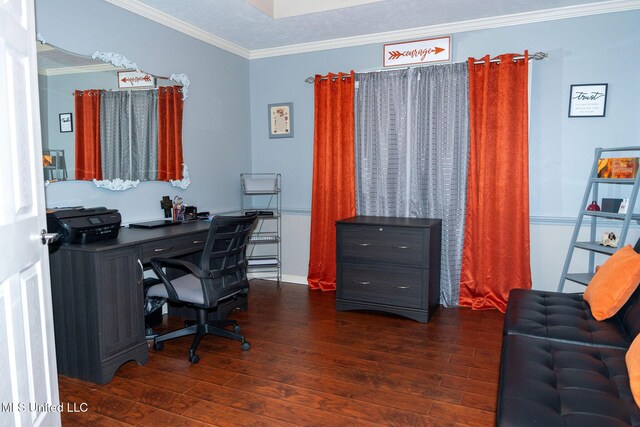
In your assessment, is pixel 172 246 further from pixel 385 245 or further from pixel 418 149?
pixel 418 149

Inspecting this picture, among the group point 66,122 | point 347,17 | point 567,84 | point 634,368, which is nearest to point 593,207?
point 567,84

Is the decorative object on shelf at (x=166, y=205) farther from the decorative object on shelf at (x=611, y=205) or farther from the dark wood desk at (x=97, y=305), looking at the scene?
the decorative object on shelf at (x=611, y=205)

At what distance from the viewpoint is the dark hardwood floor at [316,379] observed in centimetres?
214

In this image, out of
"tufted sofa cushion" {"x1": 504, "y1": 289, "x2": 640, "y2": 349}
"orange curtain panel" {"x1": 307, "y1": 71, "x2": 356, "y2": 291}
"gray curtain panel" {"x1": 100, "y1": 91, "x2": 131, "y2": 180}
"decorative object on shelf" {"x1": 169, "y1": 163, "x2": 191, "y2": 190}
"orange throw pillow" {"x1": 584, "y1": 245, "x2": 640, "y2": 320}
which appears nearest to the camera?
"tufted sofa cushion" {"x1": 504, "y1": 289, "x2": 640, "y2": 349}

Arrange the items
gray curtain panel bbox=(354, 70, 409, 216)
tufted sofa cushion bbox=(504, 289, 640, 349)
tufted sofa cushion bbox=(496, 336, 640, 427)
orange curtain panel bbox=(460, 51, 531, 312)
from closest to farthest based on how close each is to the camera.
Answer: tufted sofa cushion bbox=(496, 336, 640, 427) → tufted sofa cushion bbox=(504, 289, 640, 349) → orange curtain panel bbox=(460, 51, 531, 312) → gray curtain panel bbox=(354, 70, 409, 216)

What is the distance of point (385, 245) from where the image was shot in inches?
139

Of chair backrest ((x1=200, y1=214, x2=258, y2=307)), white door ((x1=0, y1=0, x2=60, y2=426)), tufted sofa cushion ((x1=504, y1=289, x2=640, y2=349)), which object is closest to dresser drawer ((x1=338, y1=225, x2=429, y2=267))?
tufted sofa cushion ((x1=504, y1=289, x2=640, y2=349))

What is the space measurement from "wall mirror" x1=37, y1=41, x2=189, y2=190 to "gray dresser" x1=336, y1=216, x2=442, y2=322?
157cm

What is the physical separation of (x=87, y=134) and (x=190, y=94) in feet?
3.66

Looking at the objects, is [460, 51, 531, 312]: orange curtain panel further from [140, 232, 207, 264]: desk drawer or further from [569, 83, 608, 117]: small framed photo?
[140, 232, 207, 264]: desk drawer

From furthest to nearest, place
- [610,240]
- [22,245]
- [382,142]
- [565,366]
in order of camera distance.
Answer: [382,142]
[610,240]
[565,366]
[22,245]

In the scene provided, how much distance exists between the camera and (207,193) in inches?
163

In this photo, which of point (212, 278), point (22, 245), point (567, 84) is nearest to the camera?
point (22, 245)

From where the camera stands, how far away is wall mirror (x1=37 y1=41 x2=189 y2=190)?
273 cm
